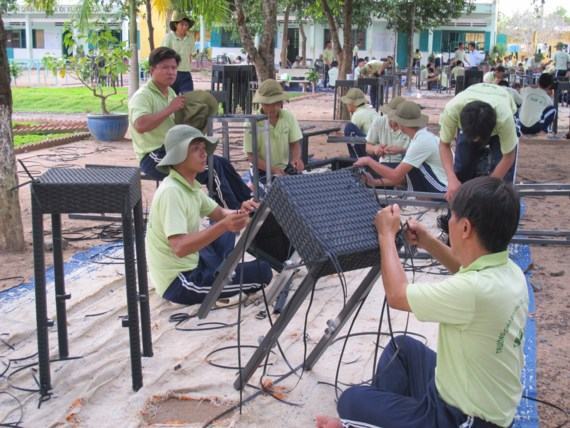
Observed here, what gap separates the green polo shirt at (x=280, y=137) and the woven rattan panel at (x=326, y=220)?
11.7 feet

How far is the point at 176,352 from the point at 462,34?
136 feet

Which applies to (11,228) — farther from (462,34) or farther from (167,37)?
(462,34)

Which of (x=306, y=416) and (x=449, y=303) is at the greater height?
(x=449, y=303)

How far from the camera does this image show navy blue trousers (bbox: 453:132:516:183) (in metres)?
5.61

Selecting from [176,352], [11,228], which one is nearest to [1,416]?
[176,352]

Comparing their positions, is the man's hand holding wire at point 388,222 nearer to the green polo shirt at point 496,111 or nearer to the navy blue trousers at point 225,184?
the green polo shirt at point 496,111

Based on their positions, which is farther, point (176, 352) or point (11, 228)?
point (11, 228)

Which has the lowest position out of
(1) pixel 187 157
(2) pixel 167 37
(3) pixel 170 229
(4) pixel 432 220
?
(4) pixel 432 220

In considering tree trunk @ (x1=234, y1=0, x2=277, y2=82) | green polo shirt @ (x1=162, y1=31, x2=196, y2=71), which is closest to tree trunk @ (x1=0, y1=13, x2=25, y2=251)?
tree trunk @ (x1=234, y1=0, x2=277, y2=82)

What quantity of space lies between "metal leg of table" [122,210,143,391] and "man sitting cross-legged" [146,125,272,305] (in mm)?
584

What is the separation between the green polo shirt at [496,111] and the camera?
17.8 ft

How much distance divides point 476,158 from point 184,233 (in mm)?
2575

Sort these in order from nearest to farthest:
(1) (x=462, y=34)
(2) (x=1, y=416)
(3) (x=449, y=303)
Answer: (3) (x=449, y=303) → (2) (x=1, y=416) → (1) (x=462, y=34)

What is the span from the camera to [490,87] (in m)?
5.79
